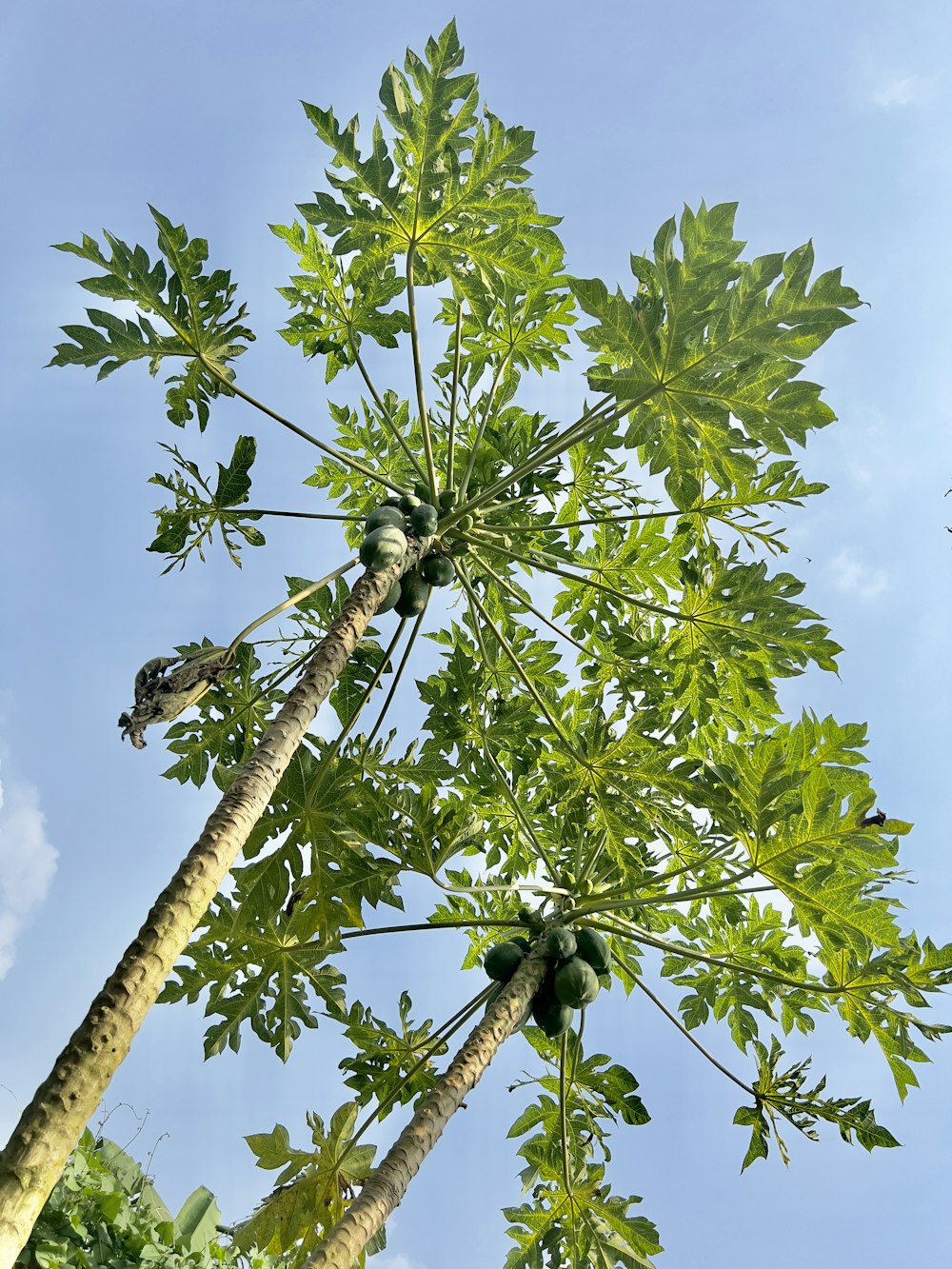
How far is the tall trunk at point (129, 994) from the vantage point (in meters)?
1.59

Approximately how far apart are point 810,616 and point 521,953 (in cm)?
165

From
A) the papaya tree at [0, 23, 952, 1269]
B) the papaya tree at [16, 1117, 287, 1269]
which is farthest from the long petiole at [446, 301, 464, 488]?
the papaya tree at [16, 1117, 287, 1269]

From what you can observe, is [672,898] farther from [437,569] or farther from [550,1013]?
[437,569]

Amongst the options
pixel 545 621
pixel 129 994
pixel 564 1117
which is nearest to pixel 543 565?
pixel 545 621

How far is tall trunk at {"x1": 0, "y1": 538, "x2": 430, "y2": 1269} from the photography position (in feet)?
5.21

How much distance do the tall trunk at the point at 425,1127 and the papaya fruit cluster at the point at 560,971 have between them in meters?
0.07

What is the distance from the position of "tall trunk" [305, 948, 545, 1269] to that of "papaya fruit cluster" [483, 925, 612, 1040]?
67 millimetres

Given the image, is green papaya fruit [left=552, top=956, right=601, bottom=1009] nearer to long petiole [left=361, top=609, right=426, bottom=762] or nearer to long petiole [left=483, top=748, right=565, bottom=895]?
long petiole [left=483, top=748, right=565, bottom=895]

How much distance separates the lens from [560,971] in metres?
3.29

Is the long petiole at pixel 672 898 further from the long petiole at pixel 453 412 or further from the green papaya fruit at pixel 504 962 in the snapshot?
the long petiole at pixel 453 412

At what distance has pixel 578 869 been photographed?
3832 mm

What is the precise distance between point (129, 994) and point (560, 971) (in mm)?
1753

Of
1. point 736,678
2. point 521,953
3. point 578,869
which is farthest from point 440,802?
point 736,678

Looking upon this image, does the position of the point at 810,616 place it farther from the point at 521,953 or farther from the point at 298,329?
the point at 298,329
